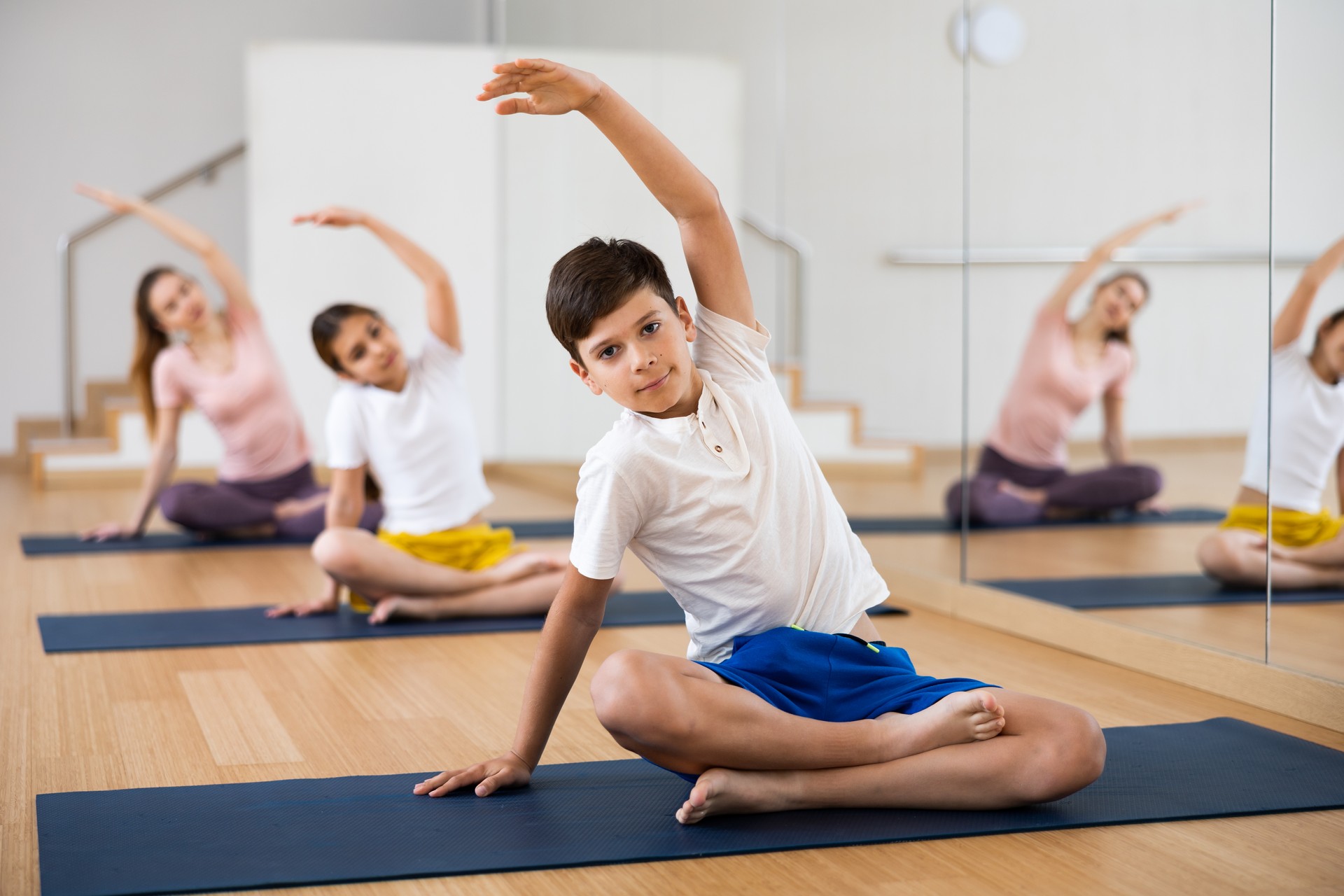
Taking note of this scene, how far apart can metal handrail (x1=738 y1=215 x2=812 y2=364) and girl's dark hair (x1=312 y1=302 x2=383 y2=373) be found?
1206mm

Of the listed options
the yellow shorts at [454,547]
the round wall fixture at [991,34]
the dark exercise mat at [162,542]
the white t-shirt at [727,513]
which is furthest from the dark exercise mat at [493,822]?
the dark exercise mat at [162,542]

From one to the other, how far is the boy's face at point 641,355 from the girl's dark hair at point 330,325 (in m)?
1.34

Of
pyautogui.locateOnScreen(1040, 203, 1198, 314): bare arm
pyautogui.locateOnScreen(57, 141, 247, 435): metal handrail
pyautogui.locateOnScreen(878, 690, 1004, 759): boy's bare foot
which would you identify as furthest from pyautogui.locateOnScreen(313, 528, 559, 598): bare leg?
pyautogui.locateOnScreen(57, 141, 247, 435): metal handrail

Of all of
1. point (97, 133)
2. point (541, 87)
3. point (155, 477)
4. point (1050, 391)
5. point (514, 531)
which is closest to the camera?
point (541, 87)

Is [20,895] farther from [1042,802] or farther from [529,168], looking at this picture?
[529,168]

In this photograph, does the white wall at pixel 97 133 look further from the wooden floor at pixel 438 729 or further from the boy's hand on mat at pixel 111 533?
the wooden floor at pixel 438 729

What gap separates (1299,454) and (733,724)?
1119 millimetres

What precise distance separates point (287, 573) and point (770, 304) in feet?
4.98

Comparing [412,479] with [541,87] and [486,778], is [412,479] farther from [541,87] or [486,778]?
[541,87]

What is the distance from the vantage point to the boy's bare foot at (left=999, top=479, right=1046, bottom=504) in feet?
9.01

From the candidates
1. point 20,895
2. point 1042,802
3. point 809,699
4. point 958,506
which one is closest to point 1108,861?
point 1042,802

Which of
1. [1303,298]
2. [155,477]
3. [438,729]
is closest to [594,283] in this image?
[438,729]

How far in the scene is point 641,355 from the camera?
1.52 metres

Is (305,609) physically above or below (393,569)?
below
